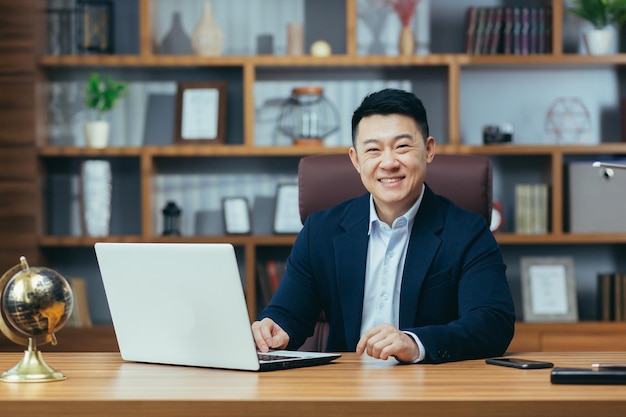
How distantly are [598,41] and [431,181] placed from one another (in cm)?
206

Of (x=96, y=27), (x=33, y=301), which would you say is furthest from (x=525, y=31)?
(x=33, y=301)

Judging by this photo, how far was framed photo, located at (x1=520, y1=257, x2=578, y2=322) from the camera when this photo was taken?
4.27m

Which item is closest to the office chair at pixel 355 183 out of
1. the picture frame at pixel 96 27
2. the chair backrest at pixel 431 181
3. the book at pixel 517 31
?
the chair backrest at pixel 431 181

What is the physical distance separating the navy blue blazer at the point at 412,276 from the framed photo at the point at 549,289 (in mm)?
2002

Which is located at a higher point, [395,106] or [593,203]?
[395,106]

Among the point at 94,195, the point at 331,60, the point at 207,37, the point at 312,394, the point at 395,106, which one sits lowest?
the point at 312,394

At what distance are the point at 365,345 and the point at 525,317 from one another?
263 centimetres

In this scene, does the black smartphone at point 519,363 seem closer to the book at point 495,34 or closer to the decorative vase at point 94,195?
the book at point 495,34

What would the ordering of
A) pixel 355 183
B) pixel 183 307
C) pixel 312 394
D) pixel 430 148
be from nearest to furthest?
pixel 312 394
pixel 183 307
pixel 430 148
pixel 355 183

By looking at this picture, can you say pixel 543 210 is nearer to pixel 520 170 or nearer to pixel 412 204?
pixel 520 170

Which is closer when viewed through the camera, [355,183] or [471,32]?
[355,183]

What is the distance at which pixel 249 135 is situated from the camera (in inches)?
168

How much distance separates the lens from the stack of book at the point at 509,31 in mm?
4266

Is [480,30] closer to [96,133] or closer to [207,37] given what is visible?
[207,37]
